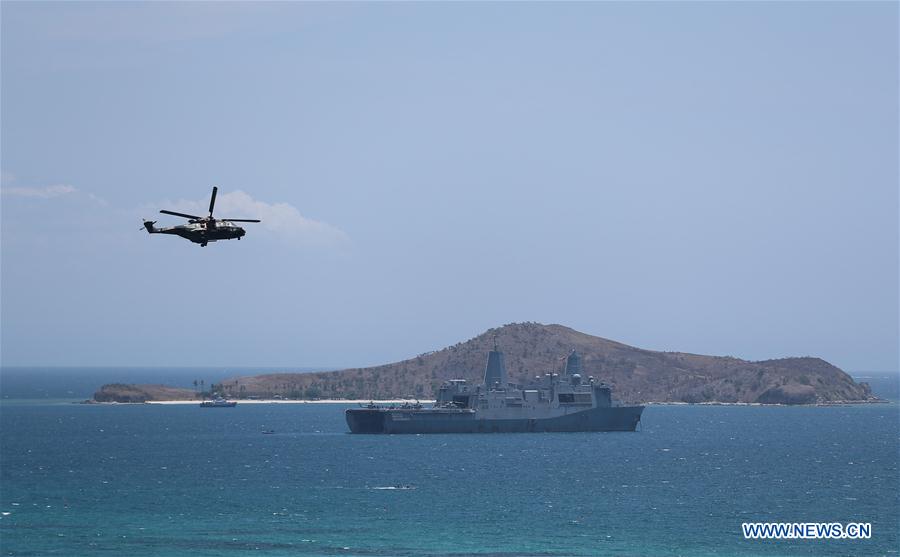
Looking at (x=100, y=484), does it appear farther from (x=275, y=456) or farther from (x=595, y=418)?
(x=595, y=418)

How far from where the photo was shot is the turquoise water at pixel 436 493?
6862 centimetres

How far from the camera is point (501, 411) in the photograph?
142m

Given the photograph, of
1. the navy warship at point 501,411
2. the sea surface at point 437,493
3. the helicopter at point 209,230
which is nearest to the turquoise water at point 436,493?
the sea surface at point 437,493

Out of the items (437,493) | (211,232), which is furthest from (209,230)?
(437,493)

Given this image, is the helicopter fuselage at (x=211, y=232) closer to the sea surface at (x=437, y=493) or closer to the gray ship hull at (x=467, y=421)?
the sea surface at (x=437, y=493)

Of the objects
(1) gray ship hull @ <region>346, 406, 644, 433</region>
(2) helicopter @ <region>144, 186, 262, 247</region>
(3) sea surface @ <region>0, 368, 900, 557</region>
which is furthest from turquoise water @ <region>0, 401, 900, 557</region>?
(2) helicopter @ <region>144, 186, 262, 247</region>

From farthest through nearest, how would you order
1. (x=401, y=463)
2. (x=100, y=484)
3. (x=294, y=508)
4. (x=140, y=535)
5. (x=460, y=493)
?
1. (x=401, y=463)
2. (x=100, y=484)
3. (x=460, y=493)
4. (x=294, y=508)
5. (x=140, y=535)

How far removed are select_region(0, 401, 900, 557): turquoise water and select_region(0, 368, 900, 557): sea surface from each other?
210mm

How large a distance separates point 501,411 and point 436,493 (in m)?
52.6

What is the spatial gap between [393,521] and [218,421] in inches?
4604

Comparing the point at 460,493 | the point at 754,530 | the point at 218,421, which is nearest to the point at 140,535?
the point at 460,493

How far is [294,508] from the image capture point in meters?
81.7

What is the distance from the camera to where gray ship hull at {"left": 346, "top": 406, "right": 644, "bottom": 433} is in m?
140

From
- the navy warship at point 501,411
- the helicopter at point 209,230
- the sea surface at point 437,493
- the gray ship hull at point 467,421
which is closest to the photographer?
the helicopter at point 209,230
